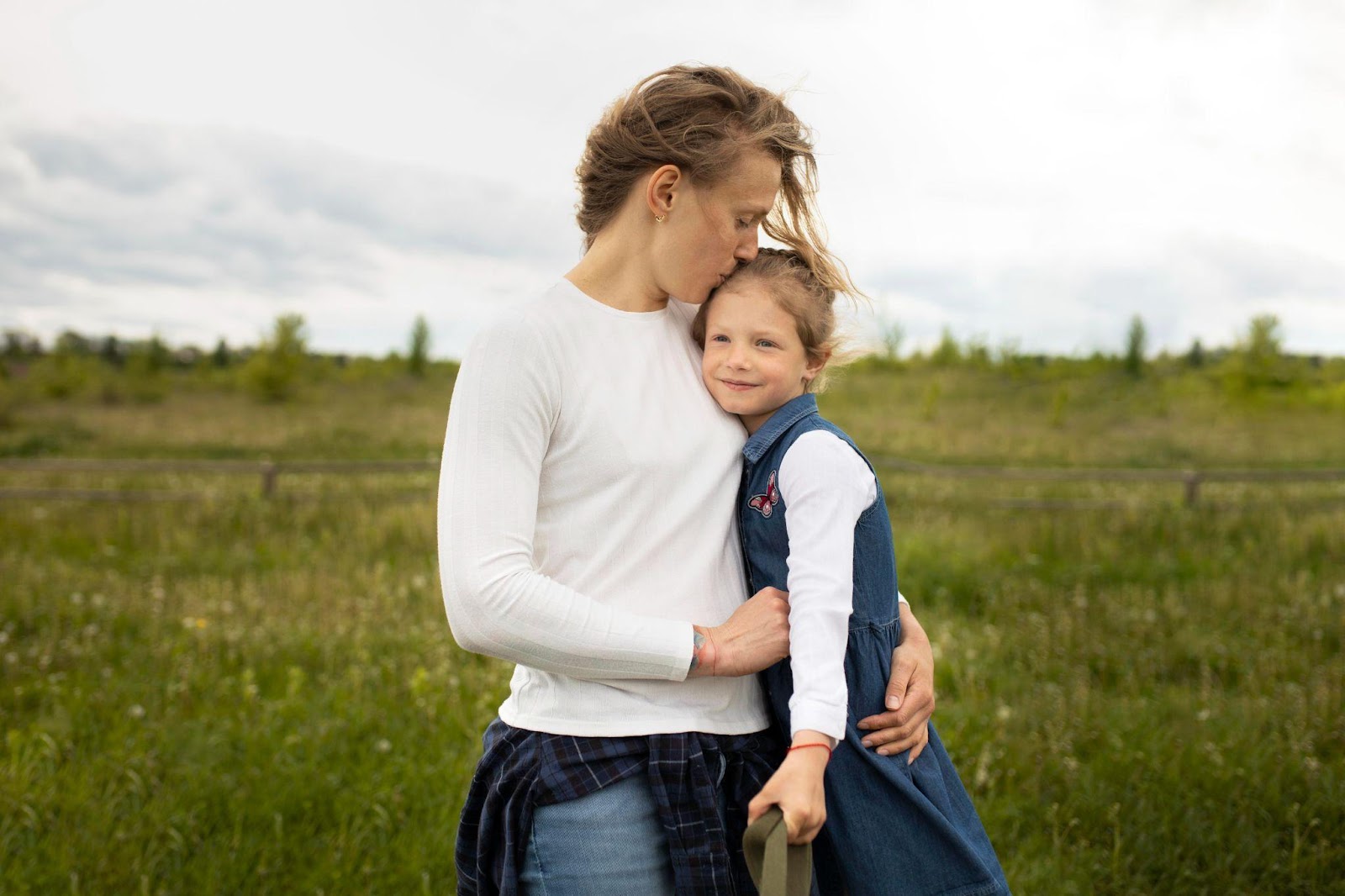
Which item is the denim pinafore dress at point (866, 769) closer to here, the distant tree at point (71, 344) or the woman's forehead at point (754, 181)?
the woman's forehead at point (754, 181)

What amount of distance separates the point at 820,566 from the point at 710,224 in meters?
0.64

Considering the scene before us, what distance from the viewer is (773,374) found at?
6.05ft

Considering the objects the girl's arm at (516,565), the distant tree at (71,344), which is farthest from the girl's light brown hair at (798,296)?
the distant tree at (71,344)

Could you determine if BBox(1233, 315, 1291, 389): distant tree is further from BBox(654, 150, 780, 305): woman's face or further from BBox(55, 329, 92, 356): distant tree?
BBox(55, 329, 92, 356): distant tree

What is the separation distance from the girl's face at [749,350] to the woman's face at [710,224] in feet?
0.21

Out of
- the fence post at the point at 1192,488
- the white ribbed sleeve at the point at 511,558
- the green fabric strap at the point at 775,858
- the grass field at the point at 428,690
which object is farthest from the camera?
the fence post at the point at 1192,488

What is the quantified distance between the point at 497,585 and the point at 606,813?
44 cm

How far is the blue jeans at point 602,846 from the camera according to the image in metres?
1.65

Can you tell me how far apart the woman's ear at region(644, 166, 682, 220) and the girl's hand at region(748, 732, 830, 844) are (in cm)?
93

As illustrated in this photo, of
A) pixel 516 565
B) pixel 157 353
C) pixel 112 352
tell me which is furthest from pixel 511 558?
pixel 112 352

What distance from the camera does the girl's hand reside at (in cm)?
153

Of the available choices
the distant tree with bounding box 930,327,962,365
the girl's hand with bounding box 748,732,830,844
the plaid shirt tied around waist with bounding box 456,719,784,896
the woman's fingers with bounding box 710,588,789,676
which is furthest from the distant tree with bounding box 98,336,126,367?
the girl's hand with bounding box 748,732,830,844

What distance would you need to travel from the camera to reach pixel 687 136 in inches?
69.6

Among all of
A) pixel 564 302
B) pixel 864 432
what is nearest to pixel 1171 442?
pixel 864 432
